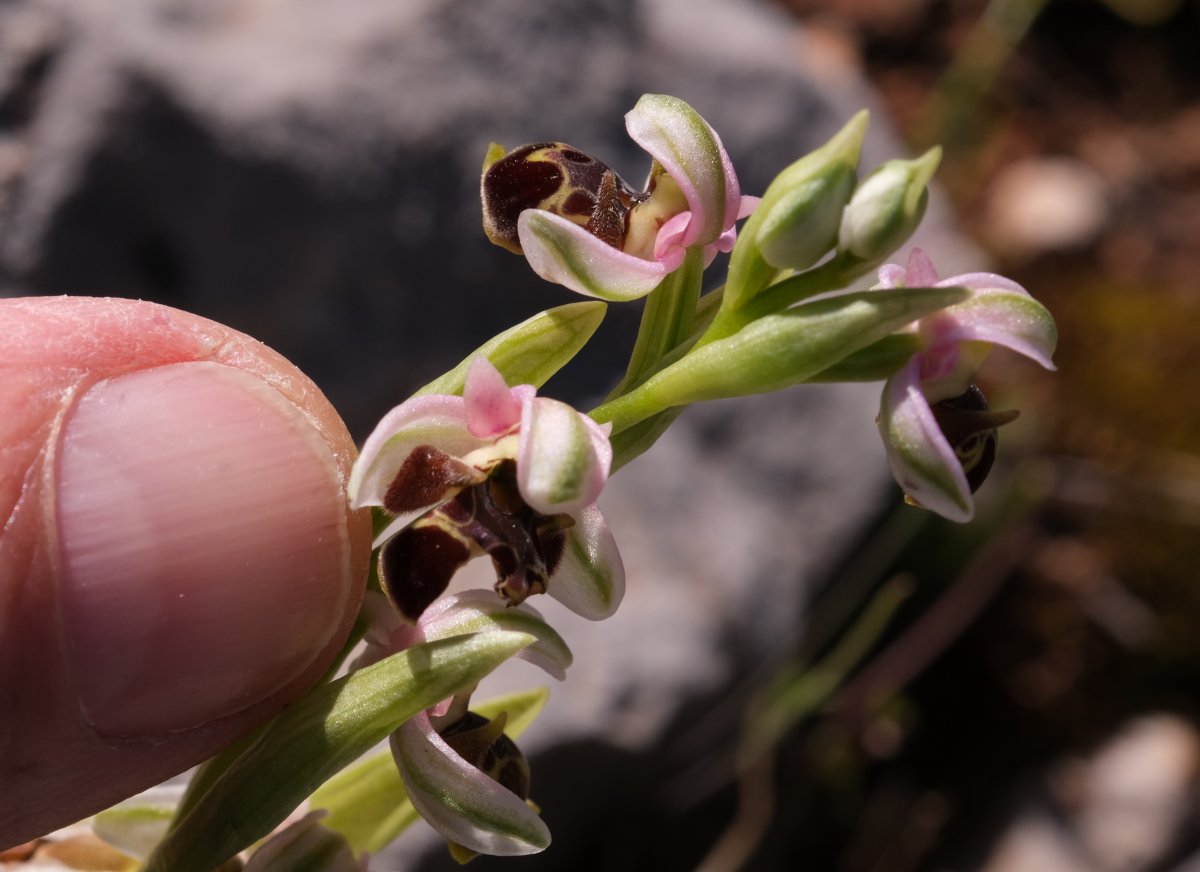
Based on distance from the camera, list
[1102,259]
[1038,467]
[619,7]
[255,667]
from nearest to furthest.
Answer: [255,667]
[619,7]
[1038,467]
[1102,259]

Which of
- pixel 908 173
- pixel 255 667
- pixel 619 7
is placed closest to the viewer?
pixel 908 173

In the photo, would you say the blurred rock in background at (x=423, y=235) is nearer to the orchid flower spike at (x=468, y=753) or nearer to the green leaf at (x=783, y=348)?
the orchid flower spike at (x=468, y=753)

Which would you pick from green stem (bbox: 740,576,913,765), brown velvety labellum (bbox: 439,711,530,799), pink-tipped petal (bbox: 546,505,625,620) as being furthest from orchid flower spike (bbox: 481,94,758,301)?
green stem (bbox: 740,576,913,765)

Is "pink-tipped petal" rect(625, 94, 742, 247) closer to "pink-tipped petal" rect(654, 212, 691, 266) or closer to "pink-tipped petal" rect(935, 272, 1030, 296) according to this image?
"pink-tipped petal" rect(654, 212, 691, 266)

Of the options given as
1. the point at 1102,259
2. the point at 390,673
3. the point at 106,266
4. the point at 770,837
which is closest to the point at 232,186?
the point at 106,266

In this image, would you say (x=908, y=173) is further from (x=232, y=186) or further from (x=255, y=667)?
(x=232, y=186)

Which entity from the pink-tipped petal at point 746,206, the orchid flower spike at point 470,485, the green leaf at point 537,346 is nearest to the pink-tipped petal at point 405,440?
the orchid flower spike at point 470,485

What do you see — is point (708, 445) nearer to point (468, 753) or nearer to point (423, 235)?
point (423, 235)
